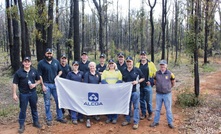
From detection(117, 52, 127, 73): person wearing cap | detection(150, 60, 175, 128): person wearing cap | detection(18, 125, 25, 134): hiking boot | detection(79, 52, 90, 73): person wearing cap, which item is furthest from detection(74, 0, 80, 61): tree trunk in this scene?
detection(150, 60, 175, 128): person wearing cap

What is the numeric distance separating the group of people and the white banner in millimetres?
155

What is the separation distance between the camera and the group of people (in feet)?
21.6

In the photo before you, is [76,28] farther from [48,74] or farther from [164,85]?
[164,85]

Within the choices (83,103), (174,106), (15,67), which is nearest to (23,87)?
(83,103)

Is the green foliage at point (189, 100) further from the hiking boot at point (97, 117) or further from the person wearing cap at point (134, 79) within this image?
the hiking boot at point (97, 117)

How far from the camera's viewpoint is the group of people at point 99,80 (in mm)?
6590

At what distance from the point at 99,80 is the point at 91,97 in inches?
22.7

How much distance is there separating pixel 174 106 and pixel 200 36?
279 centimetres

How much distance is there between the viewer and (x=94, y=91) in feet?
24.4

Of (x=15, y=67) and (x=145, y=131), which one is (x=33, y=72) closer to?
(x=145, y=131)

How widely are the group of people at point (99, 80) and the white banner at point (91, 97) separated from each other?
16 cm

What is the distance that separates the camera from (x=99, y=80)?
7.45 m

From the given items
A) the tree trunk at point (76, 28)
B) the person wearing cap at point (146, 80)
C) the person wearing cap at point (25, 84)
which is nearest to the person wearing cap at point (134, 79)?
the person wearing cap at point (146, 80)

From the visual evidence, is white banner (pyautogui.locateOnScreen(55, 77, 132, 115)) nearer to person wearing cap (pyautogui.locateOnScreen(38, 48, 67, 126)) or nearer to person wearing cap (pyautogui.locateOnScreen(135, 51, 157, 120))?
person wearing cap (pyautogui.locateOnScreen(38, 48, 67, 126))
